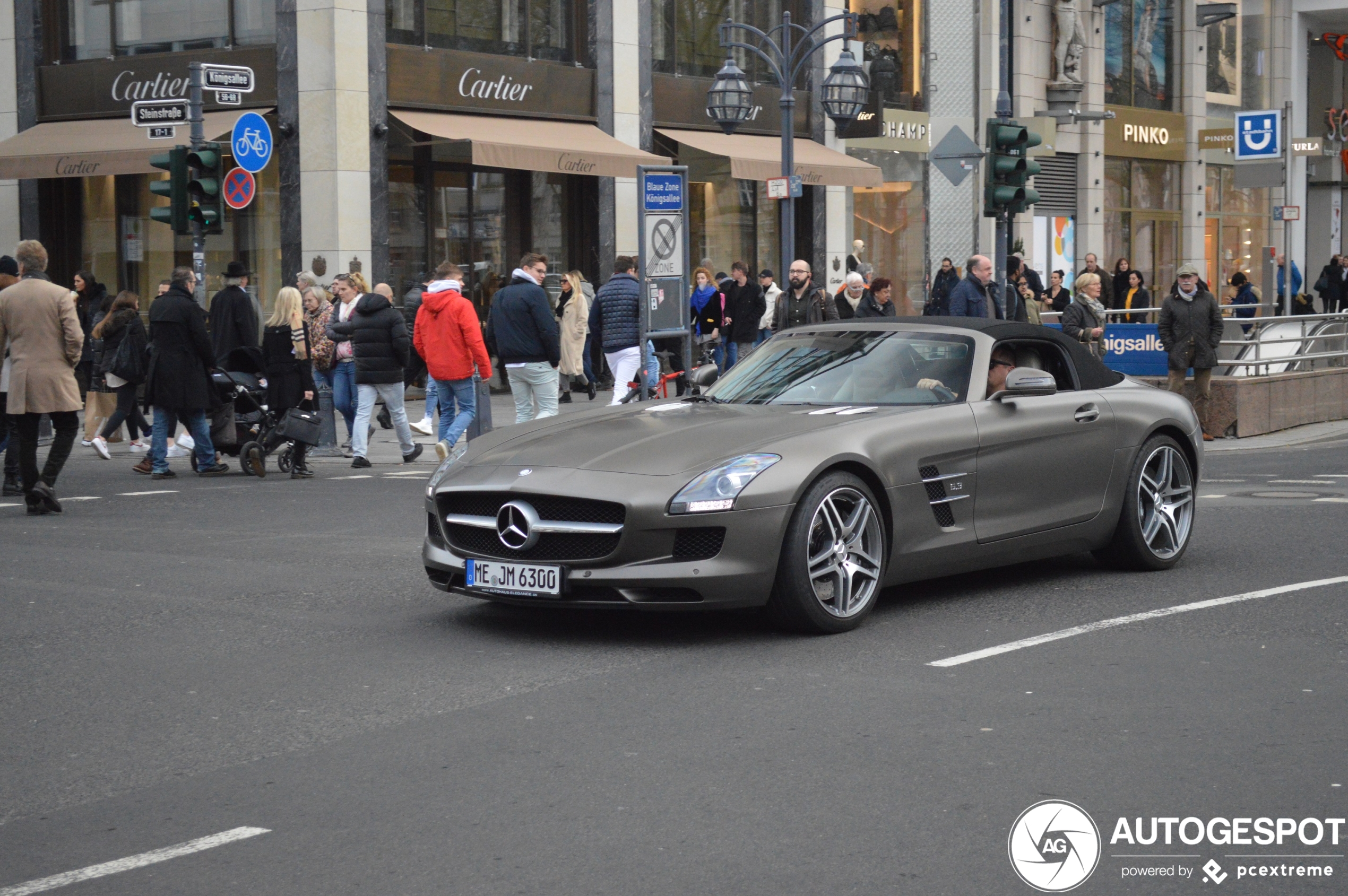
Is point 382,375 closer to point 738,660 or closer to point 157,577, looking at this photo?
point 157,577

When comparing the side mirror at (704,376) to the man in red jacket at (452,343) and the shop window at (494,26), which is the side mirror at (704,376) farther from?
the shop window at (494,26)

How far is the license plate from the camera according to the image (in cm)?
731

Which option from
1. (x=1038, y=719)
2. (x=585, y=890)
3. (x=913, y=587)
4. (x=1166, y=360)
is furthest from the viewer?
(x=1166, y=360)

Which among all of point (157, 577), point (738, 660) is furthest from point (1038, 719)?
point (157, 577)

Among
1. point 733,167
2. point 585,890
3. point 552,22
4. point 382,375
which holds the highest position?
point 552,22

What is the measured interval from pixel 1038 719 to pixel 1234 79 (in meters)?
43.9

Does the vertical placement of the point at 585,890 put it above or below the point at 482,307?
below

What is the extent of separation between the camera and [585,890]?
4.31 metres

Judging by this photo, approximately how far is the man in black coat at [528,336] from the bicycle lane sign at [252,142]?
423 cm

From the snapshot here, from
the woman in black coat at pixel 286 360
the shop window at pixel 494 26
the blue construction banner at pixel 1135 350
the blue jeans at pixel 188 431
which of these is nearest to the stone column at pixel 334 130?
the shop window at pixel 494 26

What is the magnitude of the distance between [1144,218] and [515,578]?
3748 cm

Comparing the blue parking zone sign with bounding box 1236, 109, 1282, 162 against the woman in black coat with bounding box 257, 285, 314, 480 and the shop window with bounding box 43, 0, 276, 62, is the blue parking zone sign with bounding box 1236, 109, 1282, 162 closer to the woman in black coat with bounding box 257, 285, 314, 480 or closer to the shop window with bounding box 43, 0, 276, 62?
the shop window with bounding box 43, 0, 276, 62

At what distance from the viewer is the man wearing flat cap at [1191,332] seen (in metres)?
18.7

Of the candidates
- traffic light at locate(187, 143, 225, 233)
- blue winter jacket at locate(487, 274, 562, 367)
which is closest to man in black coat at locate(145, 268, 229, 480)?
blue winter jacket at locate(487, 274, 562, 367)
